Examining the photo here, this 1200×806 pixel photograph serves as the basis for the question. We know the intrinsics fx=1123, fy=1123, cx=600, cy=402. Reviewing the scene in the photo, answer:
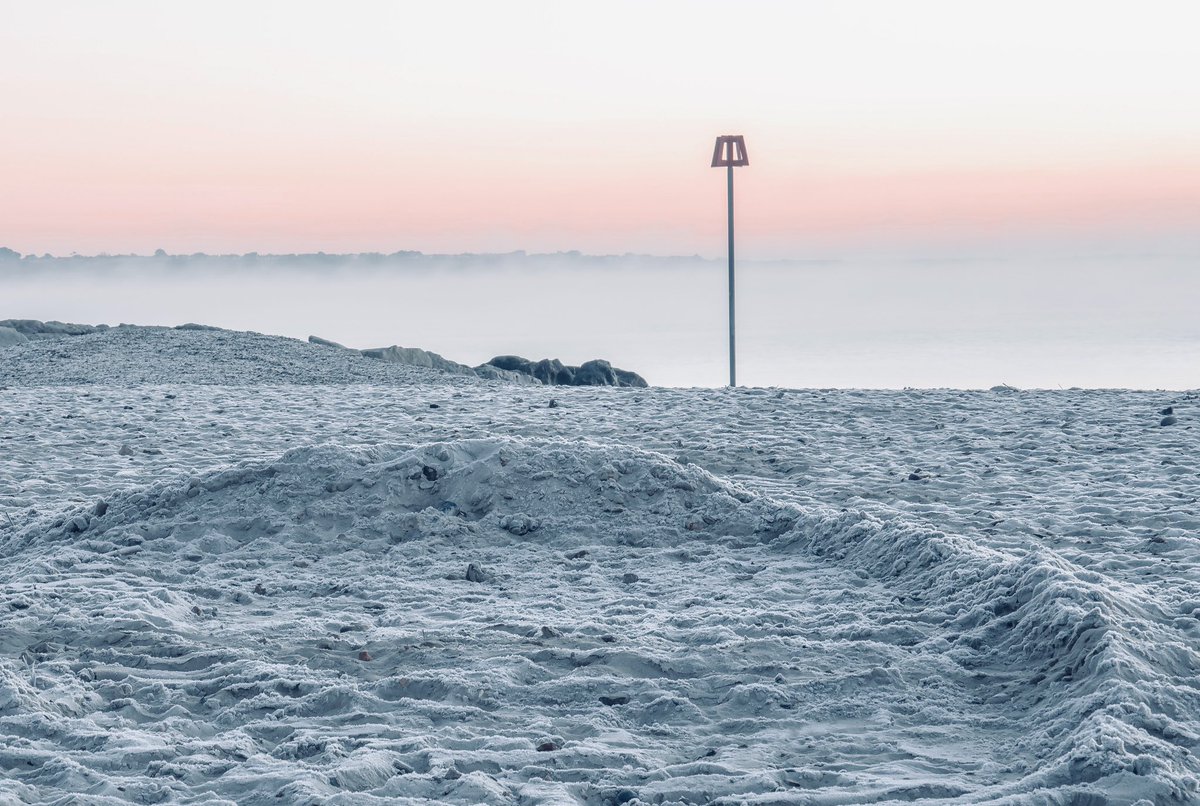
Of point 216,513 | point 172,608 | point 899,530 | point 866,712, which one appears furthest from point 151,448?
point 866,712

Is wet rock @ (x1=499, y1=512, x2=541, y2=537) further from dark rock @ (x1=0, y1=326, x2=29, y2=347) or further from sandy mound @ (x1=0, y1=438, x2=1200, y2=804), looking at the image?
dark rock @ (x1=0, y1=326, x2=29, y2=347)

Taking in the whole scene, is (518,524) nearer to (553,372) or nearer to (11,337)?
(553,372)

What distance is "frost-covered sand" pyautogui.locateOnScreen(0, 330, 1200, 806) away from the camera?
3703 millimetres

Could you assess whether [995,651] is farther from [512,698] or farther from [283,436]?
[283,436]

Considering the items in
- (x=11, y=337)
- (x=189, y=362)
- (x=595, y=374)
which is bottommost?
(x=595, y=374)

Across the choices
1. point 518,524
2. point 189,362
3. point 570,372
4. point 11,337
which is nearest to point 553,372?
point 570,372

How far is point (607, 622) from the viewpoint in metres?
5.28

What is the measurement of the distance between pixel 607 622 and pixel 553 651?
512mm

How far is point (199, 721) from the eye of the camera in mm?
4180

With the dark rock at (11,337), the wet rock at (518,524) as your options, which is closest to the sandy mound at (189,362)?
the dark rock at (11,337)

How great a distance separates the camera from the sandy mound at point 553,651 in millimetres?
3668

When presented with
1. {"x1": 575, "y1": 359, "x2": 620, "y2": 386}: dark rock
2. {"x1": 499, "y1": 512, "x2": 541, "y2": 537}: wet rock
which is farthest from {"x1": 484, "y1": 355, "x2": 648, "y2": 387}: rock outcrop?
{"x1": 499, "y1": 512, "x2": 541, "y2": 537}: wet rock

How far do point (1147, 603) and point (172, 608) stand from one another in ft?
14.9

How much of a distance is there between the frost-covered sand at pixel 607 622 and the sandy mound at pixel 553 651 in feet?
0.06
